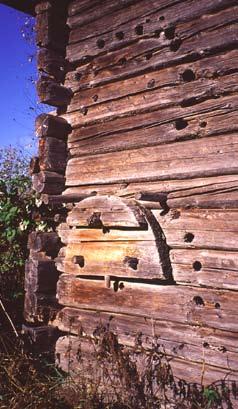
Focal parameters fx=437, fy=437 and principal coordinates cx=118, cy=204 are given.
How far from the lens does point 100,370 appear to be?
13.0ft

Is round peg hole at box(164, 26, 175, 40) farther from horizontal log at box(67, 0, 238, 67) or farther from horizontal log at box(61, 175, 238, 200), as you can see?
horizontal log at box(61, 175, 238, 200)

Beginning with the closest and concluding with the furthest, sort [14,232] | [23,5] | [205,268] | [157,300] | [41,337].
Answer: [205,268], [157,300], [41,337], [23,5], [14,232]

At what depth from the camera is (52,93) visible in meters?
4.46

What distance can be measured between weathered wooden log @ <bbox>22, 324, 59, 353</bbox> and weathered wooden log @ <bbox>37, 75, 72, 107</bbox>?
2299 millimetres

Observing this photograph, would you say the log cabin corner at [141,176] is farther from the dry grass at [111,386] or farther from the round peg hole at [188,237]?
the dry grass at [111,386]

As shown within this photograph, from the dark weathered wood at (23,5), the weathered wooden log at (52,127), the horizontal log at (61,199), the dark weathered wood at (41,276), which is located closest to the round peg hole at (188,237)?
the horizontal log at (61,199)

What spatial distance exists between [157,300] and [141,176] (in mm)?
1079

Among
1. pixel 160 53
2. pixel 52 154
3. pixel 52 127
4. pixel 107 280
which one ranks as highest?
pixel 160 53

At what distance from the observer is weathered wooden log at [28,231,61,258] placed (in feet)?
14.4

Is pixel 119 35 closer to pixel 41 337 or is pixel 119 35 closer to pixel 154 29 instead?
pixel 154 29

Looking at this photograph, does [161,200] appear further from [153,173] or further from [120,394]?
[120,394]

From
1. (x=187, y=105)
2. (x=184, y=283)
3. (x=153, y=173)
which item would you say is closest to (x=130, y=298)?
(x=184, y=283)

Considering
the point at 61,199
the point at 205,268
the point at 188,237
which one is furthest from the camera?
the point at 61,199

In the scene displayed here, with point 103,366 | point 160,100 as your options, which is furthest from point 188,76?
point 103,366
